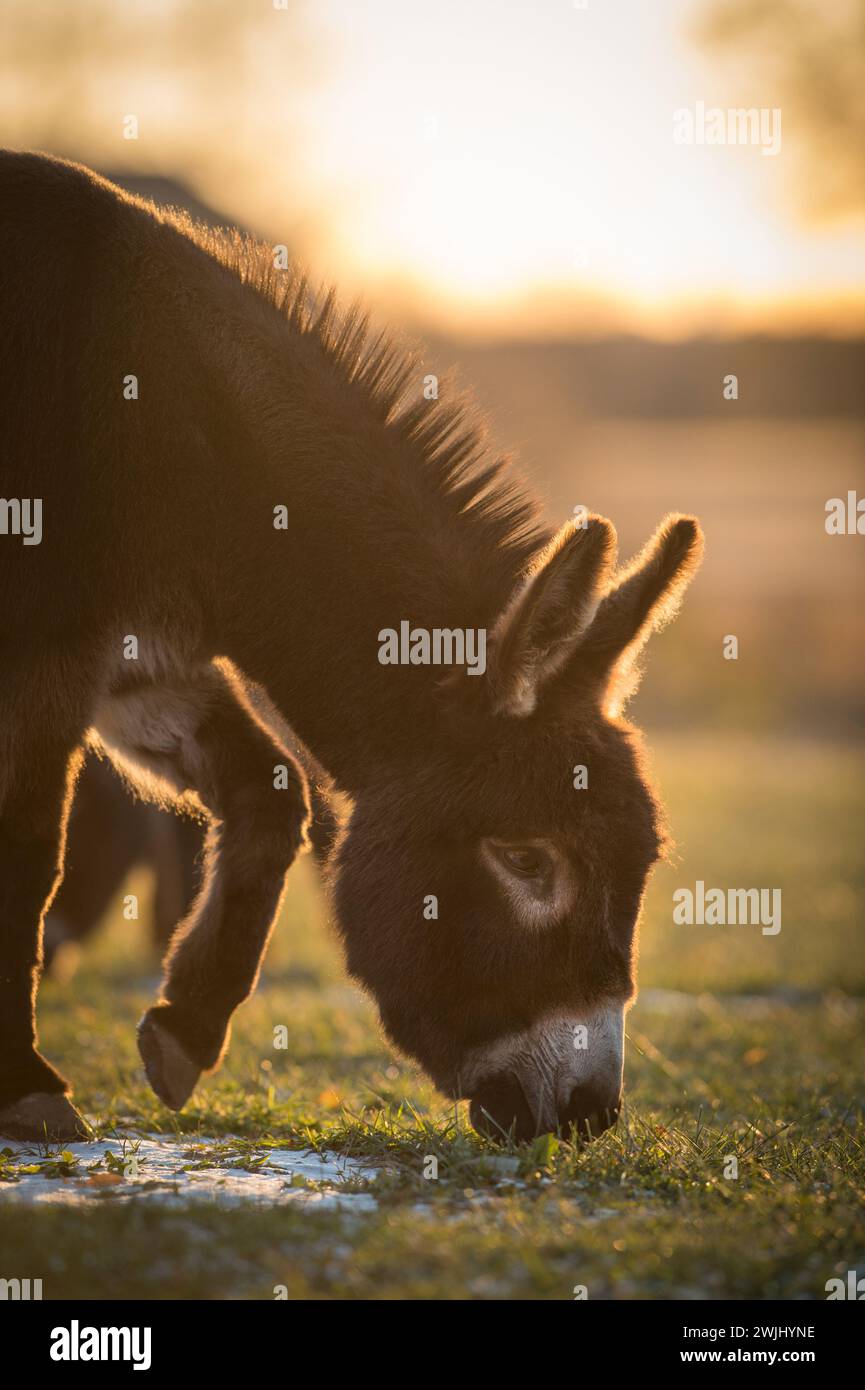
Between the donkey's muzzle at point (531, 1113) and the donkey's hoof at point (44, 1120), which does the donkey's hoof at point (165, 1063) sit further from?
the donkey's muzzle at point (531, 1113)

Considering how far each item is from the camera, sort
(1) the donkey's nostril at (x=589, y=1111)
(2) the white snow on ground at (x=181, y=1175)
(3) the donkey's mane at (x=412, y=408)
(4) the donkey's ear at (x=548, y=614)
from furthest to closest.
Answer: (3) the donkey's mane at (x=412, y=408) < (1) the donkey's nostril at (x=589, y=1111) < (4) the donkey's ear at (x=548, y=614) < (2) the white snow on ground at (x=181, y=1175)

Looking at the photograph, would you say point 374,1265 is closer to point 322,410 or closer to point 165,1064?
point 165,1064

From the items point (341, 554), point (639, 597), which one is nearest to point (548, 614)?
point (639, 597)

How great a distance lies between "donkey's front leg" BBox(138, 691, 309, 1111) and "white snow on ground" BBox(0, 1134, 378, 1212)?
320mm

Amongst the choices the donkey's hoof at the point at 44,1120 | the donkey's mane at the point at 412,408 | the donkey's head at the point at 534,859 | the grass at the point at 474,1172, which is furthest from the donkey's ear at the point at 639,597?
the donkey's hoof at the point at 44,1120

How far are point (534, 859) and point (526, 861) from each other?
0.08 ft

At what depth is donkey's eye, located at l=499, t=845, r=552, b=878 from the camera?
421 cm

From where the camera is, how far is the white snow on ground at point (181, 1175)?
370 centimetres

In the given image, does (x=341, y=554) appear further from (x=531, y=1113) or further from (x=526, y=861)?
(x=531, y=1113)

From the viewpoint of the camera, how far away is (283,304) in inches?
198

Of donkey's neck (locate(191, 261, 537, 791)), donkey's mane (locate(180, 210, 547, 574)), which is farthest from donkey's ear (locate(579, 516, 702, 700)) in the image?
donkey's mane (locate(180, 210, 547, 574))

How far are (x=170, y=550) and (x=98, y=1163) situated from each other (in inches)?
72.2

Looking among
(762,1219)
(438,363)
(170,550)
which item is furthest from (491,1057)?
(438,363)

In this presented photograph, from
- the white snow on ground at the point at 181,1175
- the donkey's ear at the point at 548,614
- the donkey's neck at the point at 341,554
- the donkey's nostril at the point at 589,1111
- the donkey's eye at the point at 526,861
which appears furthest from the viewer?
the donkey's neck at the point at 341,554
